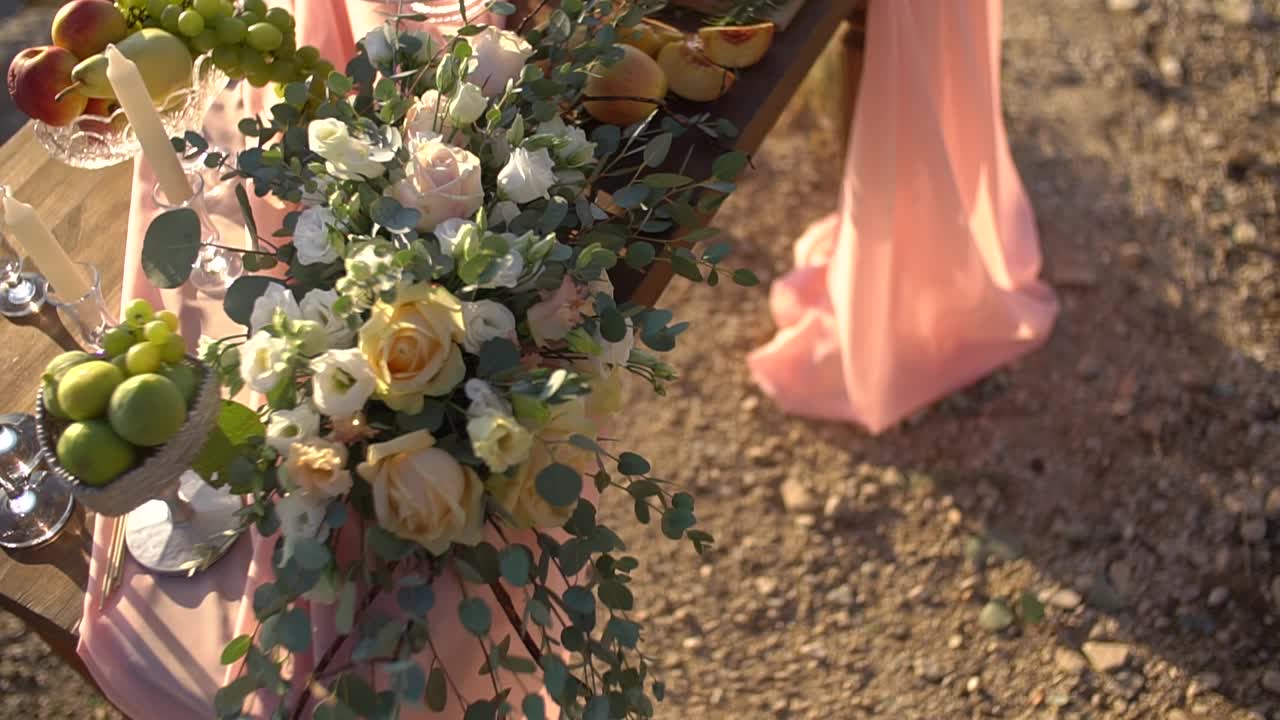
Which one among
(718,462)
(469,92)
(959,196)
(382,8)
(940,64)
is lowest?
(718,462)

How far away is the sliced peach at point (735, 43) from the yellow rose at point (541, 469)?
0.60 m

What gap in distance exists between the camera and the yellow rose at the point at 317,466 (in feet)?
2.35

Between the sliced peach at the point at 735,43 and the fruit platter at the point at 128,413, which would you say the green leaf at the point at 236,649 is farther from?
the sliced peach at the point at 735,43

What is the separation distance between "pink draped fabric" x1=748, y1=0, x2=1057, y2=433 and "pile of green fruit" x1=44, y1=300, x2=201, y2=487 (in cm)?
113

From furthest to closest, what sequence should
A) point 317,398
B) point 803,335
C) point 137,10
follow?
point 803,335
point 137,10
point 317,398

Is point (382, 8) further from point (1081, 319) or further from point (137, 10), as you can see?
point (1081, 319)

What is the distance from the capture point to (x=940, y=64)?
5.24 feet

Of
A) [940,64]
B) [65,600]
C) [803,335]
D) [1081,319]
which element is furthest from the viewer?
[1081,319]

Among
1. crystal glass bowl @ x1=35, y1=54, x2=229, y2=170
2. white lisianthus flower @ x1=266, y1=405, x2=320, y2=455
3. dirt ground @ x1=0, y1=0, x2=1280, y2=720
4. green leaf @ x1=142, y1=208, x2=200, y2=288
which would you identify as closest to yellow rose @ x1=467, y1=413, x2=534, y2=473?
white lisianthus flower @ x1=266, y1=405, x2=320, y2=455

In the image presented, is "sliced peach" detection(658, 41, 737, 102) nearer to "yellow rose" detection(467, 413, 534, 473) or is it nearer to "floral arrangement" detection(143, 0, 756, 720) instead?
"floral arrangement" detection(143, 0, 756, 720)

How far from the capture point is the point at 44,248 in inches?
39.1

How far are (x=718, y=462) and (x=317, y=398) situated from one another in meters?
1.35

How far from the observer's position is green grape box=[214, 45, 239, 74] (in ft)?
3.44

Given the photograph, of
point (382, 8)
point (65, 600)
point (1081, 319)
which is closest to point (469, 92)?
point (382, 8)
